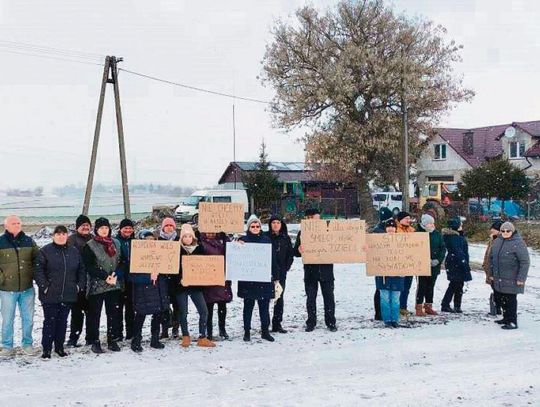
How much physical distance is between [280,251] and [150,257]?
192 cm

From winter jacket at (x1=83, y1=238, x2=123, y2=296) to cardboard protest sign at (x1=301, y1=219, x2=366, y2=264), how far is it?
9.04ft

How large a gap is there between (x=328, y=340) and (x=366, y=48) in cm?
2469

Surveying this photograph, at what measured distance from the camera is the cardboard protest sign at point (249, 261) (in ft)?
25.5

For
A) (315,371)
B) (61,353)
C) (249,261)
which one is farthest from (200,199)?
(315,371)

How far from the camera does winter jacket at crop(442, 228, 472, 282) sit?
928 cm

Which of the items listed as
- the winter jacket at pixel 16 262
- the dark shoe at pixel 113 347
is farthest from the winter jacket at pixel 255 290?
the winter jacket at pixel 16 262

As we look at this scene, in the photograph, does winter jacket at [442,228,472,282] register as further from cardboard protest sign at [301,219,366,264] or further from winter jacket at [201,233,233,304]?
winter jacket at [201,233,233,304]

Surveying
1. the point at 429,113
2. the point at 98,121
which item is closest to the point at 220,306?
the point at 98,121

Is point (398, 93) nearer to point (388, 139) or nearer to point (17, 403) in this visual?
point (388, 139)

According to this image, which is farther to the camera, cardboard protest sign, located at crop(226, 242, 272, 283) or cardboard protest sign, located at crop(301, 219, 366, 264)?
cardboard protest sign, located at crop(301, 219, 366, 264)

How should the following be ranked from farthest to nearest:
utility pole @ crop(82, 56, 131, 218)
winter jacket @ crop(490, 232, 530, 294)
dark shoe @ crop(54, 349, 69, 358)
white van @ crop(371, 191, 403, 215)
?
1. white van @ crop(371, 191, 403, 215)
2. utility pole @ crop(82, 56, 131, 218)
3. winter jacket @ crop(490, 232, 530, 294)
4. dark shoe @ crop(54, 349, 69, 358)

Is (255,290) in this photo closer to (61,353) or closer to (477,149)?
(61,353)

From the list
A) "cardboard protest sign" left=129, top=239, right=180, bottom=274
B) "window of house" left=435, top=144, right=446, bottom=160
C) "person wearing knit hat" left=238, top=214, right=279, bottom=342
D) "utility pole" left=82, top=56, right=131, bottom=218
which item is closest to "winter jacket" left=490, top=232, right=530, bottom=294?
"person wearing knit hat" left=238, top=214, right=279, bottom=342

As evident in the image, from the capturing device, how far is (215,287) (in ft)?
25.3
